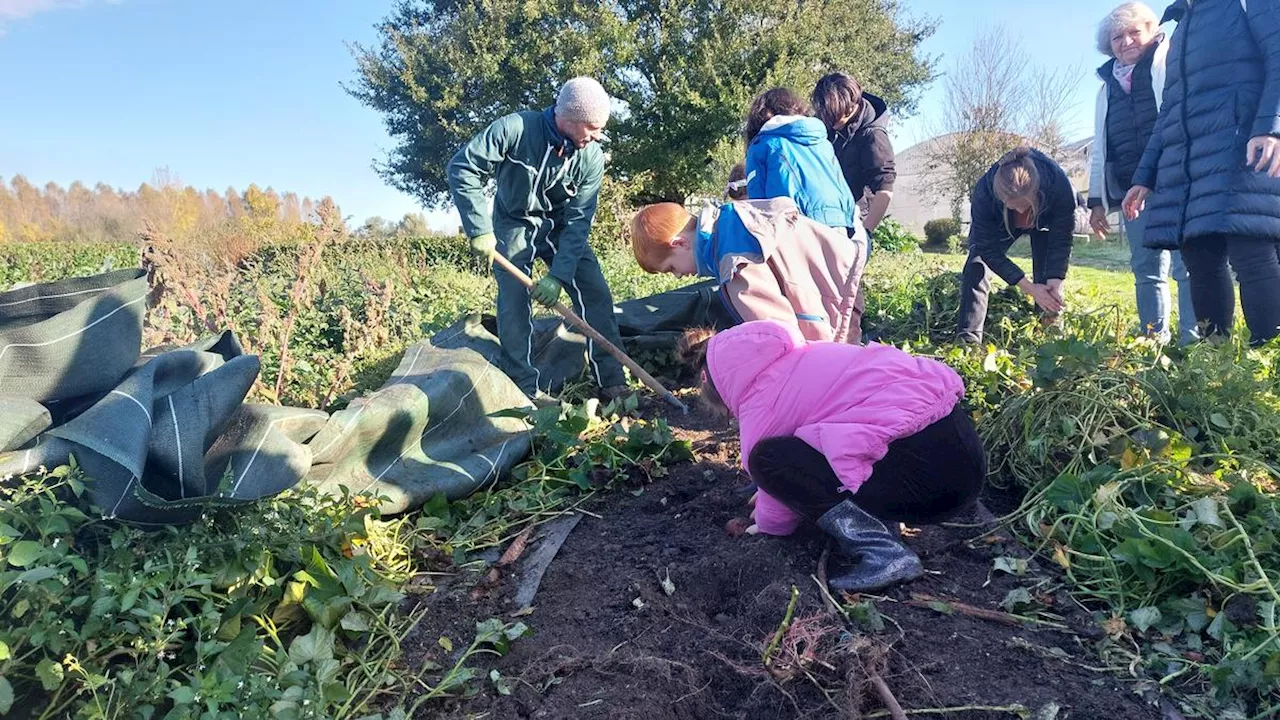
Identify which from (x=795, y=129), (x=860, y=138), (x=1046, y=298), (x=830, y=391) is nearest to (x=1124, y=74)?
(x=1046, y=298)

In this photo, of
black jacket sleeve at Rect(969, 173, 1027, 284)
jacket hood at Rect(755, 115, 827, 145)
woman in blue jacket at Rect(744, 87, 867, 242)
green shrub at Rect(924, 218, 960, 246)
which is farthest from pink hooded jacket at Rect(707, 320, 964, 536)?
green shrub at Rect(924, 218, 960, 246)

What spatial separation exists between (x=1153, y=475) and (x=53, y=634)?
266 cm

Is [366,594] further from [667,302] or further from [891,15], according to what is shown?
[891,15]

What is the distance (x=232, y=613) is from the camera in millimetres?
1739

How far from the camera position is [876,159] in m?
4.04

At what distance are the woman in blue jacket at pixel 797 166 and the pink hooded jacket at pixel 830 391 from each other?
122 centimetres

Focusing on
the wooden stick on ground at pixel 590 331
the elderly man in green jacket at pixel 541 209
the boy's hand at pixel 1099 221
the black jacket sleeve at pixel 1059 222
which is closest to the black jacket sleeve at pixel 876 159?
the black jacket sleeve at pixel 1059 222

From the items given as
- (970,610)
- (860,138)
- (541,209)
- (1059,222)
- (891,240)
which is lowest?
(970,610)

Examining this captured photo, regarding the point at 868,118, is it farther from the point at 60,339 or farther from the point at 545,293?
the point at 60,339

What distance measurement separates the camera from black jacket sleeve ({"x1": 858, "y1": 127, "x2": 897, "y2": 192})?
404 centimetres

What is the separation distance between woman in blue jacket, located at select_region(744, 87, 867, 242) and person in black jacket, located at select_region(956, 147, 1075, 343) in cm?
87

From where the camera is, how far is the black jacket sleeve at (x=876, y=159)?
4035mm

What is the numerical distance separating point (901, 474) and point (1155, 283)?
2661 millimetres

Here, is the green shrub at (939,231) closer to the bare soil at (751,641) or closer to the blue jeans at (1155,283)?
the blue jeans at (1155,283)
